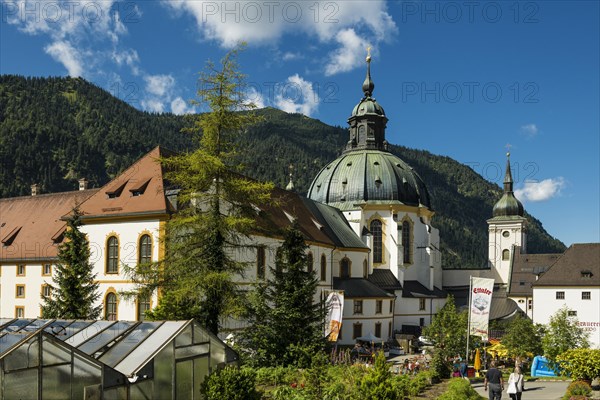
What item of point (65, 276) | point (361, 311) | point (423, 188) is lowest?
point (361, 311)

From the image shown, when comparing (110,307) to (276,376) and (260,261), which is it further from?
(276,376)

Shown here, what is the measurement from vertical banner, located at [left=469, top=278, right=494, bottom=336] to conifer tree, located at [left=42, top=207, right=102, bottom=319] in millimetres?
21711

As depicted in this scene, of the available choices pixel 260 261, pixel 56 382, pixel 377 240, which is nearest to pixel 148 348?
pixel 56 382

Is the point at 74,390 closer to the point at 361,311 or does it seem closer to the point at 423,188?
the point at 361,311

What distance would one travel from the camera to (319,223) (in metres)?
60.1

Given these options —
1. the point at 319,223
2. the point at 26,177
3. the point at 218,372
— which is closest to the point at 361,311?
the point at 319,223

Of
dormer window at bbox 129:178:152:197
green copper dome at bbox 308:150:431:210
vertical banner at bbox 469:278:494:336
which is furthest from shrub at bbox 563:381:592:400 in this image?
green copper dome at bbox 308:150:431:210

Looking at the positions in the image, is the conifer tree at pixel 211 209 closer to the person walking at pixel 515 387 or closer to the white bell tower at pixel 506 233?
the person walking at pixel 515 387

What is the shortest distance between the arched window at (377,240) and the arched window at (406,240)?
9.32 feet

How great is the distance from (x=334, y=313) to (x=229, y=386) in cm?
1903

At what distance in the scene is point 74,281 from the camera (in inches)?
1460

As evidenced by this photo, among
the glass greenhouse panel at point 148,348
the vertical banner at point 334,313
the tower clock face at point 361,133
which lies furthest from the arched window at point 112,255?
the tower clock face at point 361,133

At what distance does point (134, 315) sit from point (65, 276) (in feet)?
15.5

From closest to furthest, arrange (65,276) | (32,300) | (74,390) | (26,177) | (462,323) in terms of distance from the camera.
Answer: (74,390)
(65,276)
(462,323)
(32,300)
(26,177)
